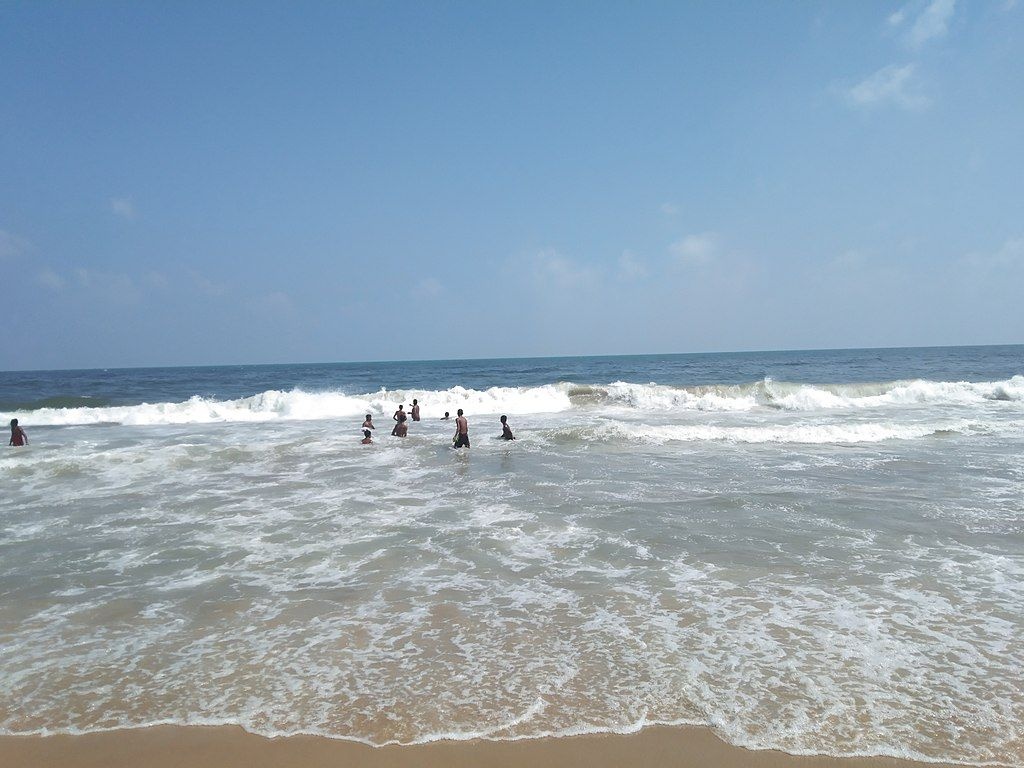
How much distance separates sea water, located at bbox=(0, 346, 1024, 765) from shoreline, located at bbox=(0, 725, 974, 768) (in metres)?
0.11

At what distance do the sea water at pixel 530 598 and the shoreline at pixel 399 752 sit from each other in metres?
0.11

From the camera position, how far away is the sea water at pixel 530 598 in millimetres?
4156

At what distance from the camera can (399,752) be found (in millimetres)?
3748

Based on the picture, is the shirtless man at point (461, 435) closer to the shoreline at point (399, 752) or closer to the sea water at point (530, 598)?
the sea water at point (530, 598)

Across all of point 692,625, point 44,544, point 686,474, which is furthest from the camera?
point 686,474

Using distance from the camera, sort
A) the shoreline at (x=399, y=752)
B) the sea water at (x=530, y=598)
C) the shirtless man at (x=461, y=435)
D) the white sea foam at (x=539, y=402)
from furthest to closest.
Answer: the white sea foam at (x=539, y=402) → the shirtless man at (x=461, y=435) → the sea water at (x=530, y=598) → the shoreline at (x=399, y=752)

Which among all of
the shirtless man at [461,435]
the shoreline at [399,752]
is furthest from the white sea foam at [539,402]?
the shoreline at [399,752]

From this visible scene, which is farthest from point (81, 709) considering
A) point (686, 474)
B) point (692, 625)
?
point (686, 474)

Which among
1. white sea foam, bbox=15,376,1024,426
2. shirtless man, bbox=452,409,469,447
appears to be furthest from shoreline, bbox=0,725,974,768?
white sea foam, bbox=15,376,1024,426

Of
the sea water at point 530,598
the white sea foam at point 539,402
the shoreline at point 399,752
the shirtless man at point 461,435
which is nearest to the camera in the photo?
the shoreline at point 399,752

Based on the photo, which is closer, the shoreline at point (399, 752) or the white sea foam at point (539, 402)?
the shoreline at point (399, 752)

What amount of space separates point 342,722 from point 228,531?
18.5 ft

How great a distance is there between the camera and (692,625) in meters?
5.41

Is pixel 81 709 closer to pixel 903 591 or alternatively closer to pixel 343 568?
pixel 343 568
